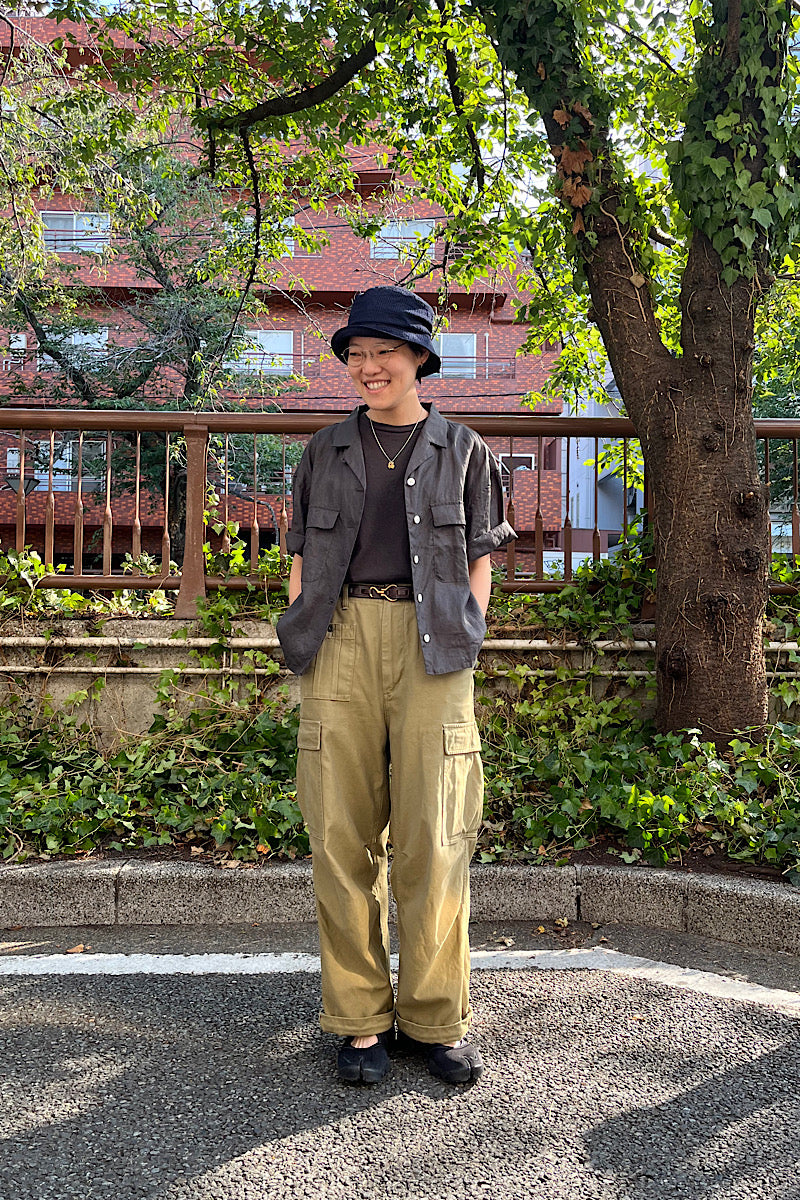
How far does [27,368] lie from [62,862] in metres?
24.5

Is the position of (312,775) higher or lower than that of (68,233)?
lower

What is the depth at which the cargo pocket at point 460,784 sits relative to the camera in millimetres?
2414

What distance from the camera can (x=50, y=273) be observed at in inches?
831

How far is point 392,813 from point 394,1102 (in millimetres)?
697

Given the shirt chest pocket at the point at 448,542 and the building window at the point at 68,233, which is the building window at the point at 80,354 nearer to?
the building window at the point at 68,233

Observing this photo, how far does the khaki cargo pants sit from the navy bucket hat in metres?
0.70

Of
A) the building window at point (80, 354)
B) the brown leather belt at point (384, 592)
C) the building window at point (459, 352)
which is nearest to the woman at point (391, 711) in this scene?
the brown leather belt at point (384, 592)

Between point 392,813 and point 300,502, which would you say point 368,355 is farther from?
point 392,813

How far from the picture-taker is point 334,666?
8.08 ft

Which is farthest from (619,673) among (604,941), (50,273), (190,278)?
(50,273)

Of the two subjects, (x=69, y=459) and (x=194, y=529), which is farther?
(x=69, y=459)

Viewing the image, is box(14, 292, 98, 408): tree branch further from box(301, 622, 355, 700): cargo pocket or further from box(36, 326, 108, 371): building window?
box(301, 622, 355, 700): cargo pocket

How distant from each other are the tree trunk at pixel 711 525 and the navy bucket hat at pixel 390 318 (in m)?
2.25

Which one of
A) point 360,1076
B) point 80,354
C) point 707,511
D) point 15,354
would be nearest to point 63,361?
point 80,354
